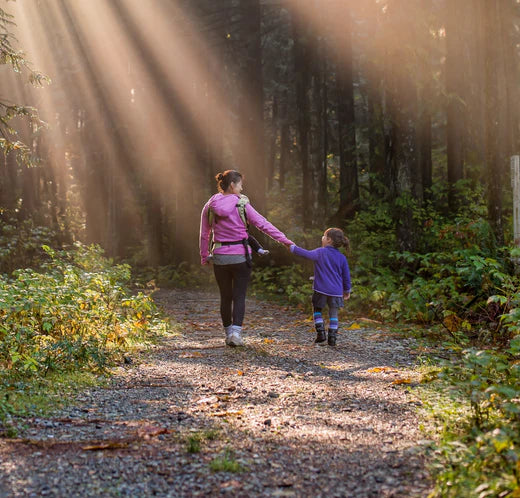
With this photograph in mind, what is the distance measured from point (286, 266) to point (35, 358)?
37.2 ft

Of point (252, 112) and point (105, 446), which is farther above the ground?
point (252, 112)

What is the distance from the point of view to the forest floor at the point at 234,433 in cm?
363

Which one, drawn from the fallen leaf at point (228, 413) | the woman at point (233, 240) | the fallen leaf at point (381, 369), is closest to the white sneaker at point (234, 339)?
the woman at point (233, 240)

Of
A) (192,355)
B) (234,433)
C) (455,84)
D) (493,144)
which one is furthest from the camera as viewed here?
(455,84)

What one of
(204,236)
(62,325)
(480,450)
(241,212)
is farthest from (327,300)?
(480,450)

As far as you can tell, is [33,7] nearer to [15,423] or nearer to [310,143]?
[310,143]

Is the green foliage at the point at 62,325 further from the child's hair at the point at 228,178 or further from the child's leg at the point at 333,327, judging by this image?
the child's leg at the point at 333,327

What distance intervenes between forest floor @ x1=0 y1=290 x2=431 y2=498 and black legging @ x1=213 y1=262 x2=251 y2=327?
671 mm

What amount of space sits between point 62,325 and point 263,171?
12687 millimetres

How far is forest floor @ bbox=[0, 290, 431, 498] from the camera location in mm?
3627

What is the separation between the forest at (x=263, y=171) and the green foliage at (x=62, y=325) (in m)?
0.03

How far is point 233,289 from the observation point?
8680mm

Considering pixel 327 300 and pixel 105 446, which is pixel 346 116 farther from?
pixel 105 446

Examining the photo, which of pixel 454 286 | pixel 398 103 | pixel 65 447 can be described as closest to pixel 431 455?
pixel 65 447
